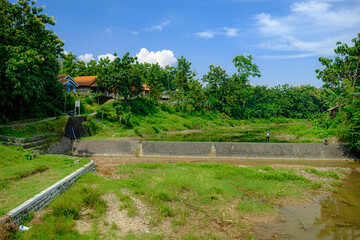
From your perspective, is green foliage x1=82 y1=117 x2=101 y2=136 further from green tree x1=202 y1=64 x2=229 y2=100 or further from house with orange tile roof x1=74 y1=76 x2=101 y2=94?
green tree x1=202 y1=64 x2=229 y2=100

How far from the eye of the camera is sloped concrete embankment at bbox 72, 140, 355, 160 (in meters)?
25.5

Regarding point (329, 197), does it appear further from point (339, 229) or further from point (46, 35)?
point (46, 35)

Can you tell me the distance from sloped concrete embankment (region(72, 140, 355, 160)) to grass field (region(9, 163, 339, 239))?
7120mm

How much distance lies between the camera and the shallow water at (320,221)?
1022 cm

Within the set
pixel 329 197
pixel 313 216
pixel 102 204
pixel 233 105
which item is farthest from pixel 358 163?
pixel 233 105

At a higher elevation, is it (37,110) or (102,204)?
(37,110)

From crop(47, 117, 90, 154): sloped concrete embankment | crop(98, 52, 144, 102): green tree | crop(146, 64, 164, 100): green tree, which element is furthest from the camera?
crop(146, 64, 164, 100): green tree

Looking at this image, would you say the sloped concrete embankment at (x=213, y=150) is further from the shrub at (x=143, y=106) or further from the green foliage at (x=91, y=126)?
the shrub at (x=143, y=106)

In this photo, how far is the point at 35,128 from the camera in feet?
77.6

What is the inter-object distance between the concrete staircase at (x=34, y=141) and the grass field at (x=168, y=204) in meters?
8.25

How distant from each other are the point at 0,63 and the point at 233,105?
60.5 m

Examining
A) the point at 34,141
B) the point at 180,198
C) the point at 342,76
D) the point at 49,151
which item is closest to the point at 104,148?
the point at 49,151

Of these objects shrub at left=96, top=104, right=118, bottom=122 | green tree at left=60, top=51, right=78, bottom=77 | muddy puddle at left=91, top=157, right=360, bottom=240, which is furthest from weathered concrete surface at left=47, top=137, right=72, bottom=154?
green tree at left=60, top=51, right=78, bottom=77

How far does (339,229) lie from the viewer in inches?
426
